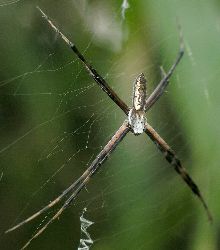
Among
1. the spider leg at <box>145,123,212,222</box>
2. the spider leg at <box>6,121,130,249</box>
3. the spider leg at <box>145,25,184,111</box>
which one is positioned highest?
the spider leg at <box>145,25,184,111</box>

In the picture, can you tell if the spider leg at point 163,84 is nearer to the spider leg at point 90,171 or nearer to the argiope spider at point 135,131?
the argiope spider at point 135,131

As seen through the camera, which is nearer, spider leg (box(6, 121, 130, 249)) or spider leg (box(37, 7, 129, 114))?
spider leg (box(37, 7, 129, 114))

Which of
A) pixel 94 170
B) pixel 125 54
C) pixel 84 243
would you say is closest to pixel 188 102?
pixel 125 54

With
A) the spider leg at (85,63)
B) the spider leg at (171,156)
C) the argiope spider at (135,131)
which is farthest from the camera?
the spider leg at (171,156)

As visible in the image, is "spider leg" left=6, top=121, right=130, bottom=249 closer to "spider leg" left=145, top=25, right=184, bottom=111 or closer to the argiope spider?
the argiope spider

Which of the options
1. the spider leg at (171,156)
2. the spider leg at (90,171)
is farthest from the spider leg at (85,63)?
the spider leg at (171,156)

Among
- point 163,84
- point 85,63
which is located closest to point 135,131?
point 163,84

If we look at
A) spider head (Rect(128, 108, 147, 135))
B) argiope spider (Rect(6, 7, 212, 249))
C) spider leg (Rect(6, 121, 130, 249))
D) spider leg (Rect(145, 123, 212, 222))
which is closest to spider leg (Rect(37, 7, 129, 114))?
argiope spider (Rect(6, 7, 212, 249))

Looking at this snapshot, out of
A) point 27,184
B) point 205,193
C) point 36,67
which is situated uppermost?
point 36,67

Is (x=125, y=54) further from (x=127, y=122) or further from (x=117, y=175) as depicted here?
(x=117, y=175)
